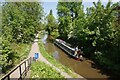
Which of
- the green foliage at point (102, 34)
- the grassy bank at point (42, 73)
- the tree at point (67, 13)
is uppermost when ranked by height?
the tree at point (67, 13)

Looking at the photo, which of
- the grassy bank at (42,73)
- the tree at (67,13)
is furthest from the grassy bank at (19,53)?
the tree at (67,13)

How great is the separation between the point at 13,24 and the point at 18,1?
447 inches

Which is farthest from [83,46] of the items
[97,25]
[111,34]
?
[111,34]

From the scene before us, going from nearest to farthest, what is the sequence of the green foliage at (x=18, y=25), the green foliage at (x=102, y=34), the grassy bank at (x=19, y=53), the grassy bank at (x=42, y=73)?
1. the grassy bank at (x=42, y=73)
2. the green foliage at (x=18, y=25)
3. the grassy bank at (x=19, y=53)
4. the green foliage at (x=102, y=34)

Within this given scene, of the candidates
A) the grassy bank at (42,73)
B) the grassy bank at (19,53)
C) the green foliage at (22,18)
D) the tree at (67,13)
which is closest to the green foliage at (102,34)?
the grassy bank at (42,73)

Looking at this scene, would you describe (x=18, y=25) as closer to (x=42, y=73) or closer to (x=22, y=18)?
(x=22, y=18)

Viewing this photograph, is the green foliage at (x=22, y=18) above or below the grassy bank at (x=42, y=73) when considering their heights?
above

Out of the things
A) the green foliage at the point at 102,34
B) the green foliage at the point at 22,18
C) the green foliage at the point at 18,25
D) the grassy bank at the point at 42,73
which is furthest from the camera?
the green foliage at the point at 22,18

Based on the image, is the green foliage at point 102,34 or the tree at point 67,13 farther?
the tree at point 67,13

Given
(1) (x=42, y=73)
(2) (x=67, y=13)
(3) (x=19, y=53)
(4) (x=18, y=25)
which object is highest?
(2) (x=67, y=13)

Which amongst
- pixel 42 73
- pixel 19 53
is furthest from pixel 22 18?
pixel 42 73

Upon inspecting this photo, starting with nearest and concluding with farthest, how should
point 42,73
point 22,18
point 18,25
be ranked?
point 42,73 < point 18,25 < point 22,18

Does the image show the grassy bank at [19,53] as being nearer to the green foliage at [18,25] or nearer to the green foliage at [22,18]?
the green foliage at [18,25]

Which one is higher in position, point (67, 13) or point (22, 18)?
point (67, 13)
